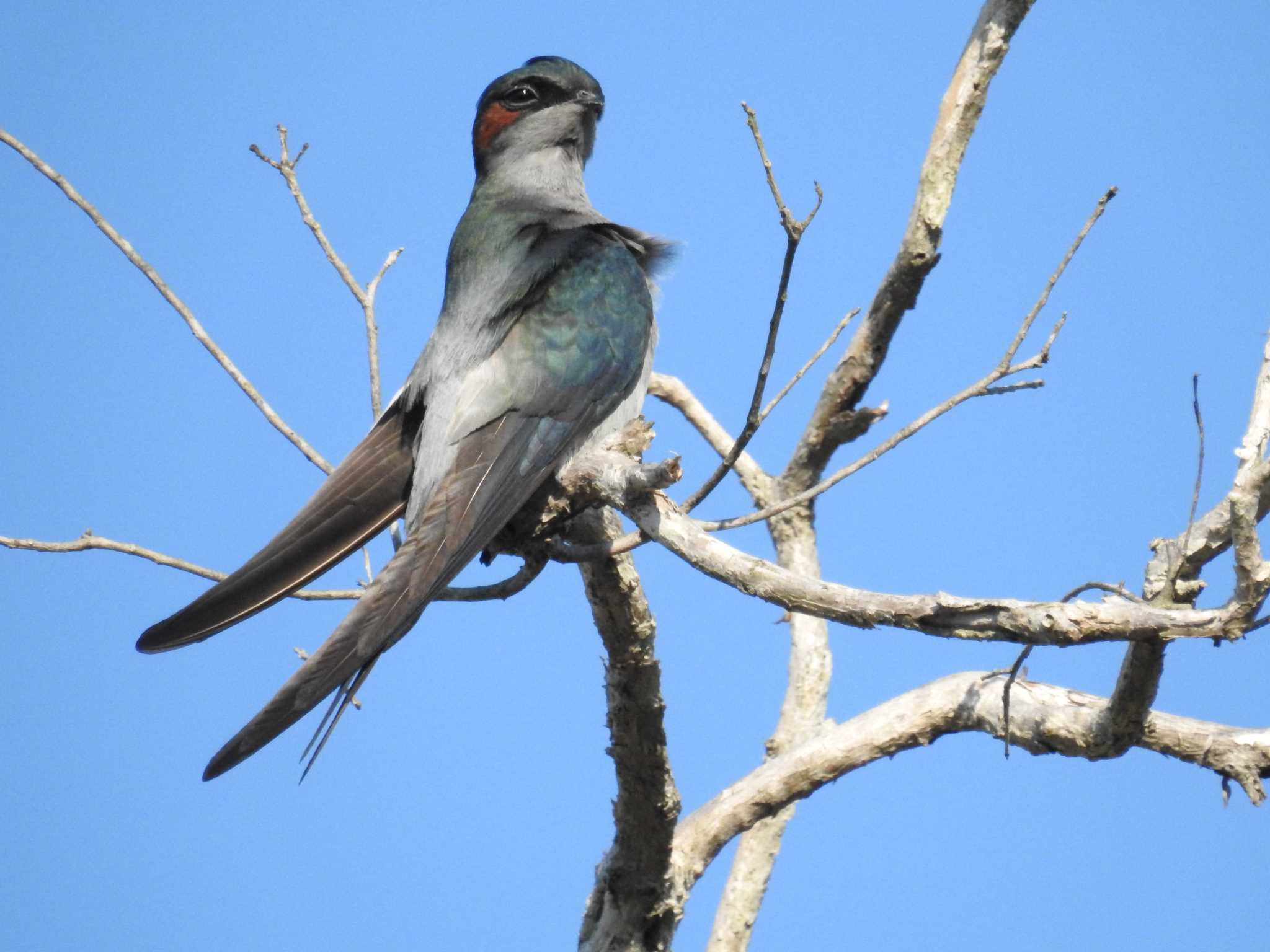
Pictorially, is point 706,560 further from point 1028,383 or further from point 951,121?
point 951,121

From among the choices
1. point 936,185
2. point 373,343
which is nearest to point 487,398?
point 373,343

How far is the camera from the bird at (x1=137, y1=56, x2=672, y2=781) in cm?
353

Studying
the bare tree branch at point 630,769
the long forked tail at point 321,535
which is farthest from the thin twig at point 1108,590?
the long forked tail at point 321,535

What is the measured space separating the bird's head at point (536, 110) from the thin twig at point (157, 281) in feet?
6.54

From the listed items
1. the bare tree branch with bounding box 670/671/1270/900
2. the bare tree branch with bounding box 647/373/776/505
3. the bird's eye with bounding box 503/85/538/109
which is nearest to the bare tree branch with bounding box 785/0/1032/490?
the bare tree branch with bounding box 647/373/776/505

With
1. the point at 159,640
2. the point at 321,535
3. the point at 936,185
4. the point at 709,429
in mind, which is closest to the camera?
the point at 159,640

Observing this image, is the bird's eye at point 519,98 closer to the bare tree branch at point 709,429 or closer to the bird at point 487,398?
the bird at point 487,398

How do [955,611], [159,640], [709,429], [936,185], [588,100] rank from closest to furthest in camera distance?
[955,611] → [159,640] → [936,185] → [588,100] → [709,429]

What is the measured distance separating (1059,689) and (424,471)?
2.17 meters

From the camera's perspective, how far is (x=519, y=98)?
19.2ft

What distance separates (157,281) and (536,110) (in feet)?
7.48

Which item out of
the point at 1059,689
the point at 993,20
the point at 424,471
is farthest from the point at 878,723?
the point at 993,20

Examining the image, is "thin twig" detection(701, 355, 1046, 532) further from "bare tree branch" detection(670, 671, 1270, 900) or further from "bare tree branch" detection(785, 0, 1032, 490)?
"bare tree branch" detection(785, 0, 1032, 490)

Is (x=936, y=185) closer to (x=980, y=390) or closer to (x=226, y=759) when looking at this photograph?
(x=980, y=390)
